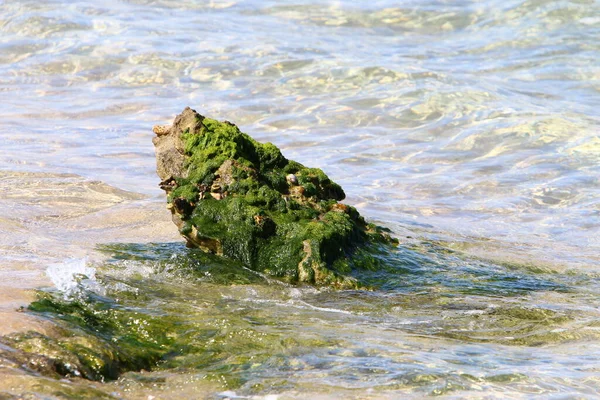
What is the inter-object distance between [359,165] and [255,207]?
4.93m

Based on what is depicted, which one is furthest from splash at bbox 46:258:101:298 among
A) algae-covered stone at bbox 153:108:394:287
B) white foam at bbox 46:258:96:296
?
algae-covered stone at bbox 153:108:394:287

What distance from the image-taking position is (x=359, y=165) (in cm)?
1048

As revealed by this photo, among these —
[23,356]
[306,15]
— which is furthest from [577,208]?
[306,15]

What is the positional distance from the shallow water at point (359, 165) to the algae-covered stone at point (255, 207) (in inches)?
11.0

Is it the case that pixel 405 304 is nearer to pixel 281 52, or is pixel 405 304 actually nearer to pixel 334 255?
pixel 334 255

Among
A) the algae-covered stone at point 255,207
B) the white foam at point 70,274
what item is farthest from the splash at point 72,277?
the algae-covered stone at point 255,207

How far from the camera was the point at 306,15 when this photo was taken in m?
18.2

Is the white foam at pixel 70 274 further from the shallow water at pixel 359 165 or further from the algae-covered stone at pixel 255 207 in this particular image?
the algae-covered stone at pixel 255 207

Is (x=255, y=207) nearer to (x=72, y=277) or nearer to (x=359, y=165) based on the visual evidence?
(x=72, y=277)

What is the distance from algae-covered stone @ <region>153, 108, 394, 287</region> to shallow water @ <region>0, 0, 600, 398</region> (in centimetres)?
28

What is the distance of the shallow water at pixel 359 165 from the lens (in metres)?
4.07

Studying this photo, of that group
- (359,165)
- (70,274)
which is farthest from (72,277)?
(359,165)

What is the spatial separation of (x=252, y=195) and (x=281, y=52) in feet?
32.3

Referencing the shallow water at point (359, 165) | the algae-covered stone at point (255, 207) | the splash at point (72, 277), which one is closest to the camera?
the shallow water at point (359, 165)
